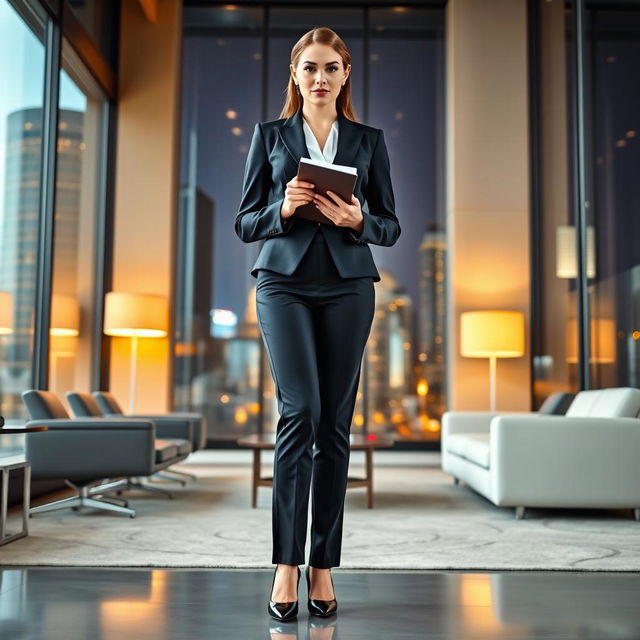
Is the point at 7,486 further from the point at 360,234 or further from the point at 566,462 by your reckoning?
the point at 566,462

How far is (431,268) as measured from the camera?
25.9ft

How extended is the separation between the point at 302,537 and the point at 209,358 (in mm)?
5980

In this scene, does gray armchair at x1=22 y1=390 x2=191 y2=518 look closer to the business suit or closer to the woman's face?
the business suit

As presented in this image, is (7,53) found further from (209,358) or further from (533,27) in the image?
(533,27)

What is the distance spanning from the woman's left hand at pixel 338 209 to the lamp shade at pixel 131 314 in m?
5.04

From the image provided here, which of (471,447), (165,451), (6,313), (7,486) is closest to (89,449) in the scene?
(165,451)

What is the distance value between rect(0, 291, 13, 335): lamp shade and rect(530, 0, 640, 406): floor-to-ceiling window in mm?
3782

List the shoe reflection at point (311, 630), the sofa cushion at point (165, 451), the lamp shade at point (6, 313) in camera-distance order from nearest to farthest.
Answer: the shoe reflection at point (311, 630), the sofa cushion at point (165, 451), the lamp shade at point (6, 313)

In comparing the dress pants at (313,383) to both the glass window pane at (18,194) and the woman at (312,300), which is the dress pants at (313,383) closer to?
the woman at (312,300)

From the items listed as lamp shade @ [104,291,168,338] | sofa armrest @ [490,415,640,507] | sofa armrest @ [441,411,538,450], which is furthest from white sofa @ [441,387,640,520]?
lamp shade @ [104,291,168,338]

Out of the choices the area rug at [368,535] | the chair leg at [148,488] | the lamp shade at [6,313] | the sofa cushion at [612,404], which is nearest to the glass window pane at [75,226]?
the lamp shade at [6,313]

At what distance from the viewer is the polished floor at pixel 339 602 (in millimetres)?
1887

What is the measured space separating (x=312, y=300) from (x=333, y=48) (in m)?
0.64

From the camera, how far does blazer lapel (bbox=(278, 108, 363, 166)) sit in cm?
206
